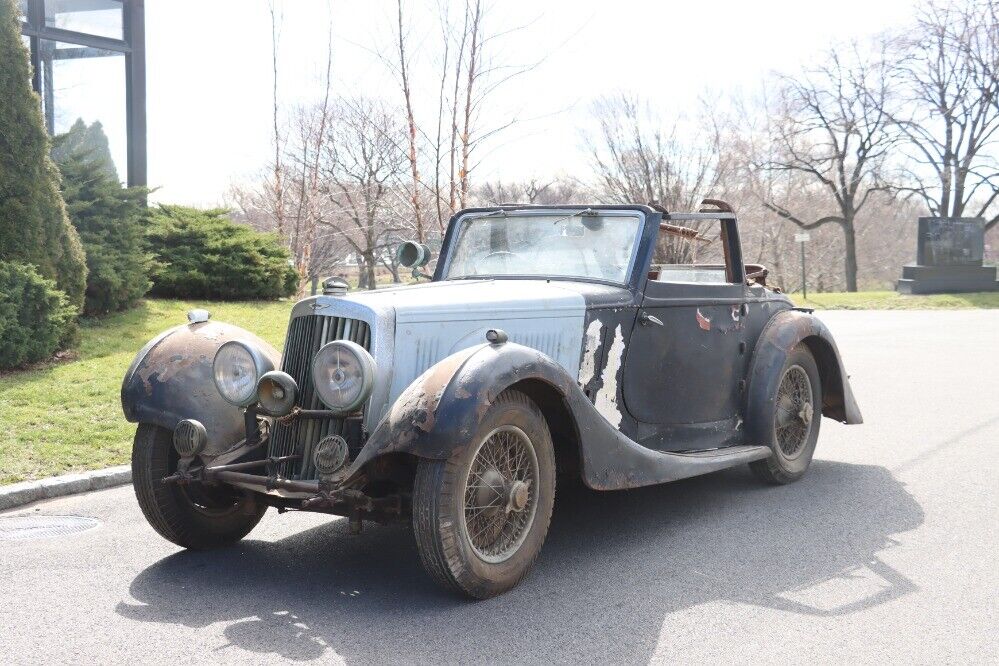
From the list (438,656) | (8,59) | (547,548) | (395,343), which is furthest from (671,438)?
(8,59)

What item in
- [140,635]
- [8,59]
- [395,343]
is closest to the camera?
[140,635]

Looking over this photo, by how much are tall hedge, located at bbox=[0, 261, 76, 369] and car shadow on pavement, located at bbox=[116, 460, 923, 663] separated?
4.83 m

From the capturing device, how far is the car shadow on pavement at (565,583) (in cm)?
380

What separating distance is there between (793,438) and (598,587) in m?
2.78

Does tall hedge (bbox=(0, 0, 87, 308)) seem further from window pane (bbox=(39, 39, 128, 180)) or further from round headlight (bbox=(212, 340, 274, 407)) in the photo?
round headlight (bbox=(212, 340, 274, 407))

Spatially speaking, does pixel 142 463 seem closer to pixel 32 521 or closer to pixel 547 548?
pixel 32 521

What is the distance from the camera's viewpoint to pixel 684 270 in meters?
6.68

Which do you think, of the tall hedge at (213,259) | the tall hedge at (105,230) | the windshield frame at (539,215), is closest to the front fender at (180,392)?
the windshield frame at (539,215)

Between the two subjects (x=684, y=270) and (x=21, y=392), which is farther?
(x=21, y=392)

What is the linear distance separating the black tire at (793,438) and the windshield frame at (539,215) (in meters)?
1.43

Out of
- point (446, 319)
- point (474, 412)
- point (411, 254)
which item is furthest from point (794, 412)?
point (474, 412)

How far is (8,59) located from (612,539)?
8460 mm

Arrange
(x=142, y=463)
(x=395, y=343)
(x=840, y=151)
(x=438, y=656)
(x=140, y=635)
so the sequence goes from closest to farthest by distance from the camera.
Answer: (x=438, y=656) → (x=140, y=635) → (x=395, y=343) → (x=142, y=463) → (x=840, y=151)

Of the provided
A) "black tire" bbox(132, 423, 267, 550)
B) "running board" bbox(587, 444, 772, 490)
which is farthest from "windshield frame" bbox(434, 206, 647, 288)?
"black tire" bbox(132, 423, 267, 550)
